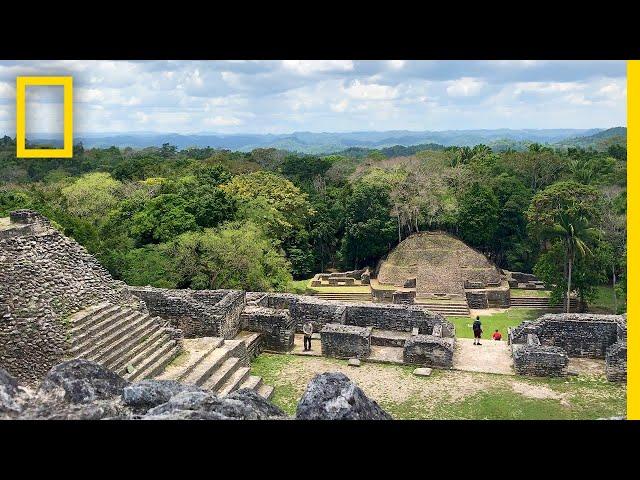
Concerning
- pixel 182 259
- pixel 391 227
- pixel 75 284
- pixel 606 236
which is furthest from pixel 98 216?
pixel 606 236

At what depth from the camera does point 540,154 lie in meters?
32.6

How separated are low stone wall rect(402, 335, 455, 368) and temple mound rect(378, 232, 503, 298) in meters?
10.5

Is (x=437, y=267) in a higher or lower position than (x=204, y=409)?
lower

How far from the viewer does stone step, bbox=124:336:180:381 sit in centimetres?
1031

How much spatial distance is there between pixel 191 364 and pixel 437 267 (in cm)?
1574

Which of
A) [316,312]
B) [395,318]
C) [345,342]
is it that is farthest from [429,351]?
[316,312]

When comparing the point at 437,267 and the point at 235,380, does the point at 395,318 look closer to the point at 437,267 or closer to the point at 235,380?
the point at 235,380

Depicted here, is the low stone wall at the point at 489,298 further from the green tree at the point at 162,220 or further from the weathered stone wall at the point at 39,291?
the weathered stone wall at the point at 39,291

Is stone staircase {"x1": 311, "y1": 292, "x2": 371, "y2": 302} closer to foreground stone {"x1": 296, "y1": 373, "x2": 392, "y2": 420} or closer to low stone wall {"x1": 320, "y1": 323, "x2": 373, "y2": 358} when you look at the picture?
low stone wall {"x1": 320, "y1": 323, "x2": 373, "y2": 358}

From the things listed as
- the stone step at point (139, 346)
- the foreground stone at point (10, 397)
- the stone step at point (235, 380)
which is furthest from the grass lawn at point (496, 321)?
the foreground stone at point (10, 397)

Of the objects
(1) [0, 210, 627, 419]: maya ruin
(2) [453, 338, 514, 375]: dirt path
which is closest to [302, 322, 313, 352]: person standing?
(1) [0, 210, 627, 419]: maya ruin

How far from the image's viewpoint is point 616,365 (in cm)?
1210

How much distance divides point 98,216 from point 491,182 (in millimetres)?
18480

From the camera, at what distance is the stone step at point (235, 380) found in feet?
36.2
